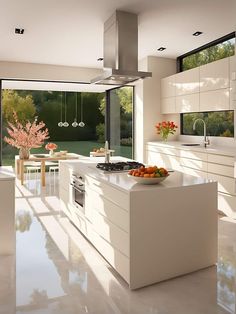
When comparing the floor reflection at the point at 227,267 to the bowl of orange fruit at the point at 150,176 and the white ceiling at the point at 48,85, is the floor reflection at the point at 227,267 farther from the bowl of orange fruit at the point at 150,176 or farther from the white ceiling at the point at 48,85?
the white ceiling at the point at 48,85

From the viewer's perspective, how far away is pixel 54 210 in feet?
16.8

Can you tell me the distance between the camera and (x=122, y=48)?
428cm

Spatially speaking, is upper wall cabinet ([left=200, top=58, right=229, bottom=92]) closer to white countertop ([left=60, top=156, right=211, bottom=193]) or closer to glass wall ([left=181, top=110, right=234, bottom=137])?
glass wall ([left=181, top=110, right=234, bottom=137])

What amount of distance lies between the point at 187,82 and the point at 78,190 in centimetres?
320

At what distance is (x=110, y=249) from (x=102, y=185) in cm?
59

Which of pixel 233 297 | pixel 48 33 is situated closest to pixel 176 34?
pixel 48 33

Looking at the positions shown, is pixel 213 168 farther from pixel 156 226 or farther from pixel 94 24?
pixel 94 24

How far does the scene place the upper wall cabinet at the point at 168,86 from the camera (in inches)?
255

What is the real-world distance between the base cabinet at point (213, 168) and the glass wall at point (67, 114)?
6262mm

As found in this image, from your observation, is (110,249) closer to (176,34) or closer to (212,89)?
(212,89)

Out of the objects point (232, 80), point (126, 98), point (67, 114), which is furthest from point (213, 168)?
point (67, 114)

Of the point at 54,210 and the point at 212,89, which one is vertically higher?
the point at 212,89

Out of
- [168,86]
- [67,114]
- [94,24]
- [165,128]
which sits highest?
[94,24]

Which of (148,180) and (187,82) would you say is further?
(187,82)
